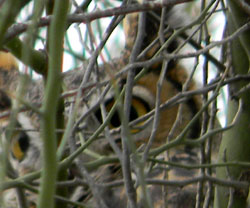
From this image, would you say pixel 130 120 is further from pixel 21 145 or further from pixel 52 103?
pixel 52 103

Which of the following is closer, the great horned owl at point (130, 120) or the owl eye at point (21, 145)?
the great horned owl at point (130, 120)

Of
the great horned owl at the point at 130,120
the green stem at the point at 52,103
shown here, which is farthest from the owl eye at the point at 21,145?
the green stem at the point at 52,103

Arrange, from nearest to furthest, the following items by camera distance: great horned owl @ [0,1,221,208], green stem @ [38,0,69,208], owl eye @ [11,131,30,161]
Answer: green stem @ [38,0,69,208], great horned owl @ [0,1,221,208], owl eye @ [11,131,30,161]

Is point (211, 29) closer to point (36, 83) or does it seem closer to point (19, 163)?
point (36, 83)

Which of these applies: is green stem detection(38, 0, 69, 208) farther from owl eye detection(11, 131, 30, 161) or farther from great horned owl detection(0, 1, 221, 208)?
owl eye detection(11, 131, 30, 161)

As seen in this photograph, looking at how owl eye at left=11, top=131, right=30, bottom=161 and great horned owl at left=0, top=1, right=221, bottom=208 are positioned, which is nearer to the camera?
great horned owl at left=0, top=1, right=221, bottom=208

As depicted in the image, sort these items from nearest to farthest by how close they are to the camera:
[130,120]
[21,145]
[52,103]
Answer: [52,103], [130,120], [21,145]

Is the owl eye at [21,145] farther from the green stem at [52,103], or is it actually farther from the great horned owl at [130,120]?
the green stem at [52,103]

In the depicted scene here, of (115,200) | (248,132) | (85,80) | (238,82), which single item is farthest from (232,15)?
(115,200)

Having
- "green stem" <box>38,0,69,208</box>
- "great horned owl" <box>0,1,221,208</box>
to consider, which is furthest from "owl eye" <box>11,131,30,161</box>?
"green stem" <box>38,0,69,208</box>

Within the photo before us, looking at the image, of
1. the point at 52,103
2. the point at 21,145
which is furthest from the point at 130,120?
the point at 52,103

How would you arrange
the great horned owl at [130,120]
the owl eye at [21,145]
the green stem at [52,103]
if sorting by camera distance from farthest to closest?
the owl eye at [21,145]
the great horned owl at [130,120]
the green stem at [52,103]

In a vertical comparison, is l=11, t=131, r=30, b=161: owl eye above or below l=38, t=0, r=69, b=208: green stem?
above

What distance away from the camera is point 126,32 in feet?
5.24
